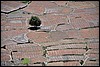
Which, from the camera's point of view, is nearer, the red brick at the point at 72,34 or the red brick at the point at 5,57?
the red brick at the point at 5,57

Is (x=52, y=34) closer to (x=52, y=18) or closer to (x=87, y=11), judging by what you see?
(x=52, y=18)

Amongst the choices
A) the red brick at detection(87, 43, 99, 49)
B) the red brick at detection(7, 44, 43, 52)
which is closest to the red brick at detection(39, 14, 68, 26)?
the red brick at detection(7, 44, 43, 52)

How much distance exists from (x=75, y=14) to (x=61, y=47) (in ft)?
8.05

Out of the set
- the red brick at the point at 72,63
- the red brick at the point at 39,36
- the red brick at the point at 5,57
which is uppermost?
the red brick at the point at 39,36

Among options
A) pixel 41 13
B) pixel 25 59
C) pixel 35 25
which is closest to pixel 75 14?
pixel 41 13

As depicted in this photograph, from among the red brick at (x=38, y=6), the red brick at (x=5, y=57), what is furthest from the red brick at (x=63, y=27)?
the red brick at (x=5, y=57)

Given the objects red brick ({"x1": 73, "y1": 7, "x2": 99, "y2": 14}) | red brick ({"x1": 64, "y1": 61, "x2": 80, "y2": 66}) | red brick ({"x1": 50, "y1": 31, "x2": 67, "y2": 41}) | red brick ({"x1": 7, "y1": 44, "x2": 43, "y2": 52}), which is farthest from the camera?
red brick ({"x1": 73, "y1": 7, "x2": 99, "y2": 14})

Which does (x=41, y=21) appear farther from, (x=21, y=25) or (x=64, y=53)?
(x=64, y=53)

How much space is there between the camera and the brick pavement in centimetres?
685

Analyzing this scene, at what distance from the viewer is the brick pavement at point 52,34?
22.5 feet

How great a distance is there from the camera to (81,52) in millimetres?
7098

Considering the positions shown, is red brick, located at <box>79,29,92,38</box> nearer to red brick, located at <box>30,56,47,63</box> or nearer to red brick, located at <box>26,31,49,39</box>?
red brick, located at <box>26,31,49,39</box>

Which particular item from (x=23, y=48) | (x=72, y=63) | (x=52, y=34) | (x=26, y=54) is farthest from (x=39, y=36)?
(x=72, y=63)

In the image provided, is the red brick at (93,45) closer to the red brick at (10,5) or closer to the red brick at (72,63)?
the red brick at (72,63)
